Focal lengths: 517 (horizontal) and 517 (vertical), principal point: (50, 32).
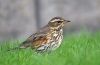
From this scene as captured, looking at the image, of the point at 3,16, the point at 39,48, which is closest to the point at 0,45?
the point at 39,48

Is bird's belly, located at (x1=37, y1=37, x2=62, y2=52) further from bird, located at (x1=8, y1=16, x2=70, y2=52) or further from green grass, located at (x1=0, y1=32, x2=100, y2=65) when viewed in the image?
green grass, located at (x1=0, y1=32, x2=100, y2=65)

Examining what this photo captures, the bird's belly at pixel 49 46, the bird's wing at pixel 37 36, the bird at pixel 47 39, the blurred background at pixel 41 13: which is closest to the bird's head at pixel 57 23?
the bird at pixel 47 39

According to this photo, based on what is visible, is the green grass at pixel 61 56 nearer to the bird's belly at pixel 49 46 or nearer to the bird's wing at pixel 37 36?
the bird's belly at pixel 49 46

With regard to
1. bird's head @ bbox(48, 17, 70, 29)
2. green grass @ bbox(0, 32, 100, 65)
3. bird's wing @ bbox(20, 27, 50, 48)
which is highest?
bird's head @ bbox(48, 17, 70, 29)

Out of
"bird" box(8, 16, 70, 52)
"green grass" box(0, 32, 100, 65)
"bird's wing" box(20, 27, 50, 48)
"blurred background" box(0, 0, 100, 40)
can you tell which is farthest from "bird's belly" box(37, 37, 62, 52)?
"blurred background" box(0, 0, 100, 40)

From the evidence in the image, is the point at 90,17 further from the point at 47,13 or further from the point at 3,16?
the point at 3,16

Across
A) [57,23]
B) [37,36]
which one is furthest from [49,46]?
[57,23]
